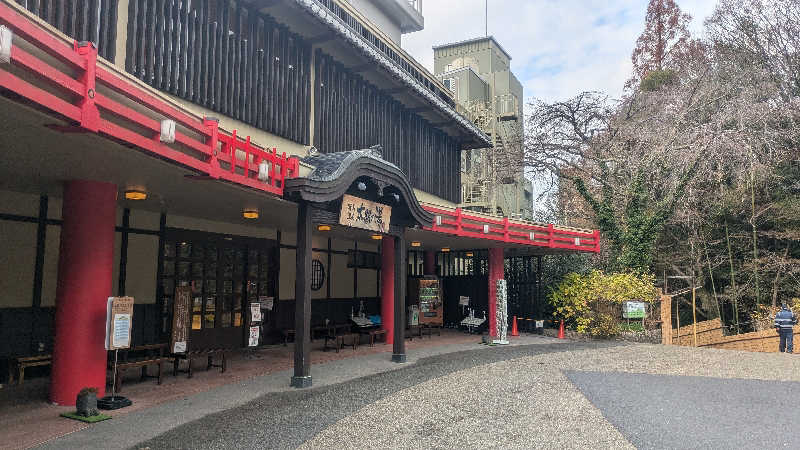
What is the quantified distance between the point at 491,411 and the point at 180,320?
6.55m

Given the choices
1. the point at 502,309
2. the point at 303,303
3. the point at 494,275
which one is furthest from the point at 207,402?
the point at 494,275

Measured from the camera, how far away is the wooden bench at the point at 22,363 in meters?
8.45

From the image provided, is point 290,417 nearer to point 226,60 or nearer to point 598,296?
point 226,60

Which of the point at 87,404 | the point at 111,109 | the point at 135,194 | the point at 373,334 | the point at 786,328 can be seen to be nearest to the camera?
the point at 111,109

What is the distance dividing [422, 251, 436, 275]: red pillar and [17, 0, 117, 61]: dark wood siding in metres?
13.5

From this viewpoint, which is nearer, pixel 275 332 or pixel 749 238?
pixel 275 332

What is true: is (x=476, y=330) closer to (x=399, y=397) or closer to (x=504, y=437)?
(x=399, y=397)

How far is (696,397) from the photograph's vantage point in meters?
8.84

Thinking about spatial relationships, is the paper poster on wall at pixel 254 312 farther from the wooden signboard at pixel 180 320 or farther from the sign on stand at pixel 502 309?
the sign on stand at pixel 502 309

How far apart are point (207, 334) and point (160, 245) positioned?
2.59 m

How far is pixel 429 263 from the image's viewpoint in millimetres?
20062

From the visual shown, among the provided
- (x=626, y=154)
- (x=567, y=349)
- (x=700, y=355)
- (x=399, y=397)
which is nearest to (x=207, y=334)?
(x=399, y=397)

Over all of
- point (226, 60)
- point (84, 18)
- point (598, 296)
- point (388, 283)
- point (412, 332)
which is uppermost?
point (226, 60)

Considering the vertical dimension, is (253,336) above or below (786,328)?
above
